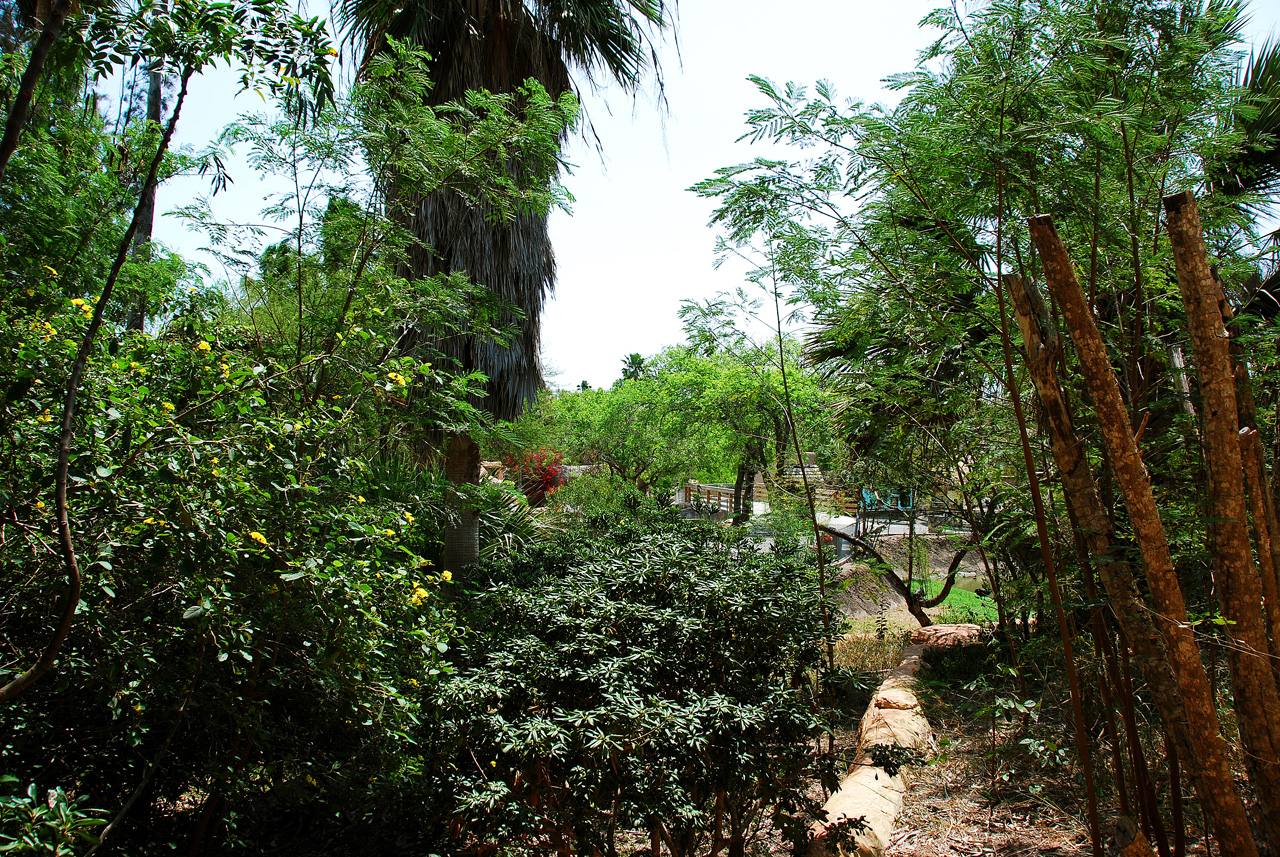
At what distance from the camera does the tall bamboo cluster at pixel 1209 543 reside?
202 centimetres

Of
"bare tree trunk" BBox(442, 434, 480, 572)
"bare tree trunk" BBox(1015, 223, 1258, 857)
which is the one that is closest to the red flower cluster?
"bare tree trunk" BBox(442, 434, 480, 572)

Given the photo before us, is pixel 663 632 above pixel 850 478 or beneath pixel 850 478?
beneath

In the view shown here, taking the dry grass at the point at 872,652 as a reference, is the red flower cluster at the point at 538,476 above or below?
above

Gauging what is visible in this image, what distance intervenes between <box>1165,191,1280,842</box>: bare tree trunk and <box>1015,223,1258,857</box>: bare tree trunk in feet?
0.57

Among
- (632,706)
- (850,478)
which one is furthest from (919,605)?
(632,706)

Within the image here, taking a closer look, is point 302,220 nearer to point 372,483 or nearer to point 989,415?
point 372,483

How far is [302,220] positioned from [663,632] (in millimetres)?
2931

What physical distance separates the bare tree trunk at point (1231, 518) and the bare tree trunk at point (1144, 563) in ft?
0.57

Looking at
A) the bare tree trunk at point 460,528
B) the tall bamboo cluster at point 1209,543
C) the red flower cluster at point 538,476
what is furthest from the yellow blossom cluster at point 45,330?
the red flower cluster at point 538,476

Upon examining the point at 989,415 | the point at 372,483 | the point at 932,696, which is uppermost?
the point at 989,415

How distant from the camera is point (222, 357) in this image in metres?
2.32

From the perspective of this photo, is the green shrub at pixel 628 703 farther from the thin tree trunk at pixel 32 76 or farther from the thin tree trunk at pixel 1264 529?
the thin tree trunk at pixel 32 76

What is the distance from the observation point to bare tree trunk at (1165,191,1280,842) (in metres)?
2.08

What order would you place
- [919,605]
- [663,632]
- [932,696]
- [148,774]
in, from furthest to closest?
1. [919,605]
2. [932,696]
3. [663,632]
4. [148,774]
